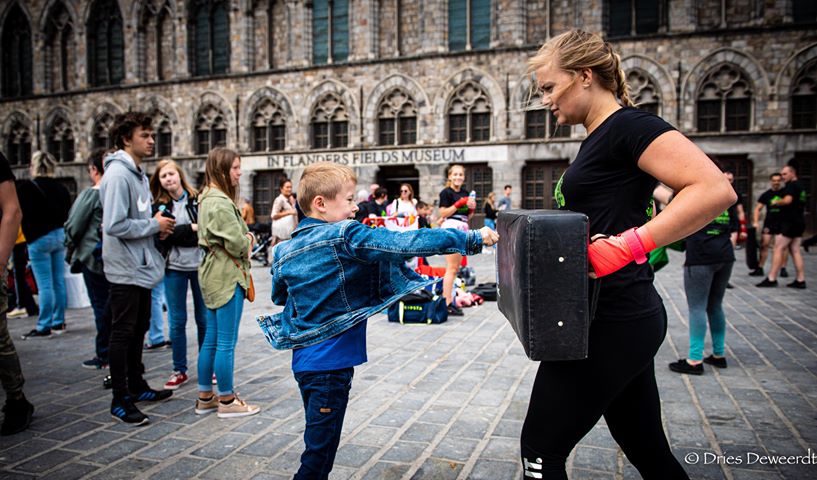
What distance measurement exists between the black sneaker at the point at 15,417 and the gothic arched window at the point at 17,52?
117 feet

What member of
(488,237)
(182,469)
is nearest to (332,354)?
(488,237)

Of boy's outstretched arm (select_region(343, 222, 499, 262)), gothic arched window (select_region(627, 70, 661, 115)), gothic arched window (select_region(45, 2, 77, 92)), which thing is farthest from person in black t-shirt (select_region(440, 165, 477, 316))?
gothic arched window (select_region(45, 2, 77, 92))

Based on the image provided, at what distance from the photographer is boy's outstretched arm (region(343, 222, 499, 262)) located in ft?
7.14

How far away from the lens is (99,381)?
5.46 m

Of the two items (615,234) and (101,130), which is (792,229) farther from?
(101,130)

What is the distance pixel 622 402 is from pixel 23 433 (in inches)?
166

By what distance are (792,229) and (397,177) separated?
58.6 feet

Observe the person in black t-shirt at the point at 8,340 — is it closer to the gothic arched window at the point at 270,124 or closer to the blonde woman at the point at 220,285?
the blonde woman at the point at 220,285

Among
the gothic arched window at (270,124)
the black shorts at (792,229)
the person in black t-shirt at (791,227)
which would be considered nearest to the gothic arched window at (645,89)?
the person in black t-shirt at (791,227)

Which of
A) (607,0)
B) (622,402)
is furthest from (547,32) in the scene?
(622,402)

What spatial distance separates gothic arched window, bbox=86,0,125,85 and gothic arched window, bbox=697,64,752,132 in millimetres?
28522

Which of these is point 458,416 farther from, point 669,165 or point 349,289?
point 669,165

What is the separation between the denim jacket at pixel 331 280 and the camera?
8.33 feet

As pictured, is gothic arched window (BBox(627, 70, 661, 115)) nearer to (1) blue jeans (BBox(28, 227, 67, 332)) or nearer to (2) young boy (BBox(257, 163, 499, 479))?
(1) blue jeans (BBox(28, 227, 67, 332))
